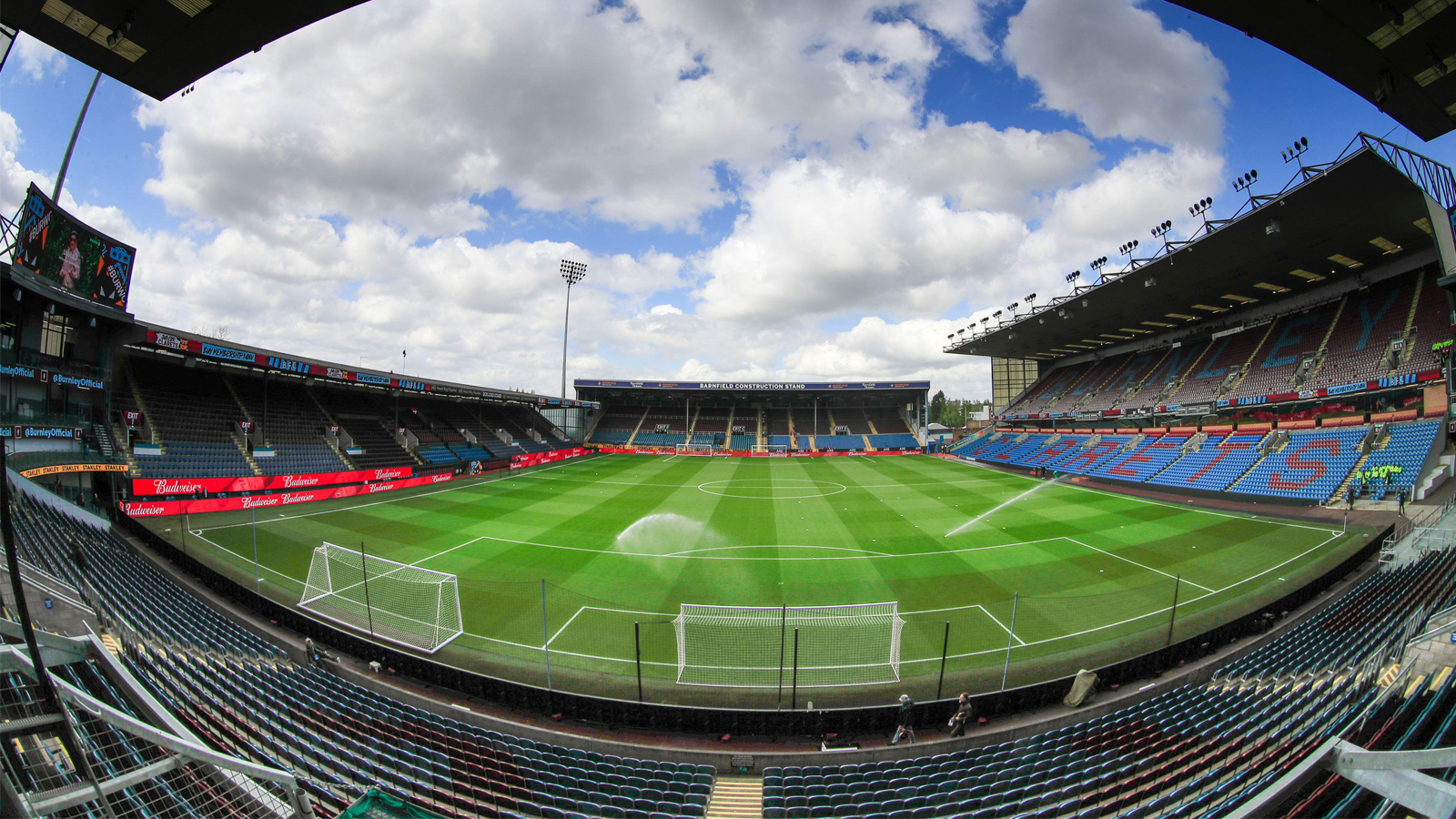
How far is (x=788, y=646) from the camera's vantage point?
11.6 meters

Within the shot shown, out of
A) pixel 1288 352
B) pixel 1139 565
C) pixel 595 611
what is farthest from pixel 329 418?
pixel 1288 352

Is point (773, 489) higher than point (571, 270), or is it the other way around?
point (571, 270)

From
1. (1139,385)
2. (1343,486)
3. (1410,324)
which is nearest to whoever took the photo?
(1343,486)

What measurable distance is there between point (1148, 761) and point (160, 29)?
14556 millimetres

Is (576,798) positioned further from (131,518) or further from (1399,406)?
(1399,406)

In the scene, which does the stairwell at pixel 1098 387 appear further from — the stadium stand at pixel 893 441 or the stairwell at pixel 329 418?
the stairwell at pixel 329 418

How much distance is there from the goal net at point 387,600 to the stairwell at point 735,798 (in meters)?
7.34

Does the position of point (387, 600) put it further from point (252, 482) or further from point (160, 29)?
point (252, 482)

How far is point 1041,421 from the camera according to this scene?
159 ft

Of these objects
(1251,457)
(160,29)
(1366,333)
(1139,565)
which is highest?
(1366,333)

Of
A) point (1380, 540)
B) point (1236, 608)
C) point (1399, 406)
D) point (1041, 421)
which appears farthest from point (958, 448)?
point (1236, 608)

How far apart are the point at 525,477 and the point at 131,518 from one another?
19058 mm

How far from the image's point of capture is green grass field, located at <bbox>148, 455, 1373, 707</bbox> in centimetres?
1076

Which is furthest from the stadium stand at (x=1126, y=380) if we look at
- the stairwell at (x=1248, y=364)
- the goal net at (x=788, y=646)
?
the goal net at (x=788, y=646)
